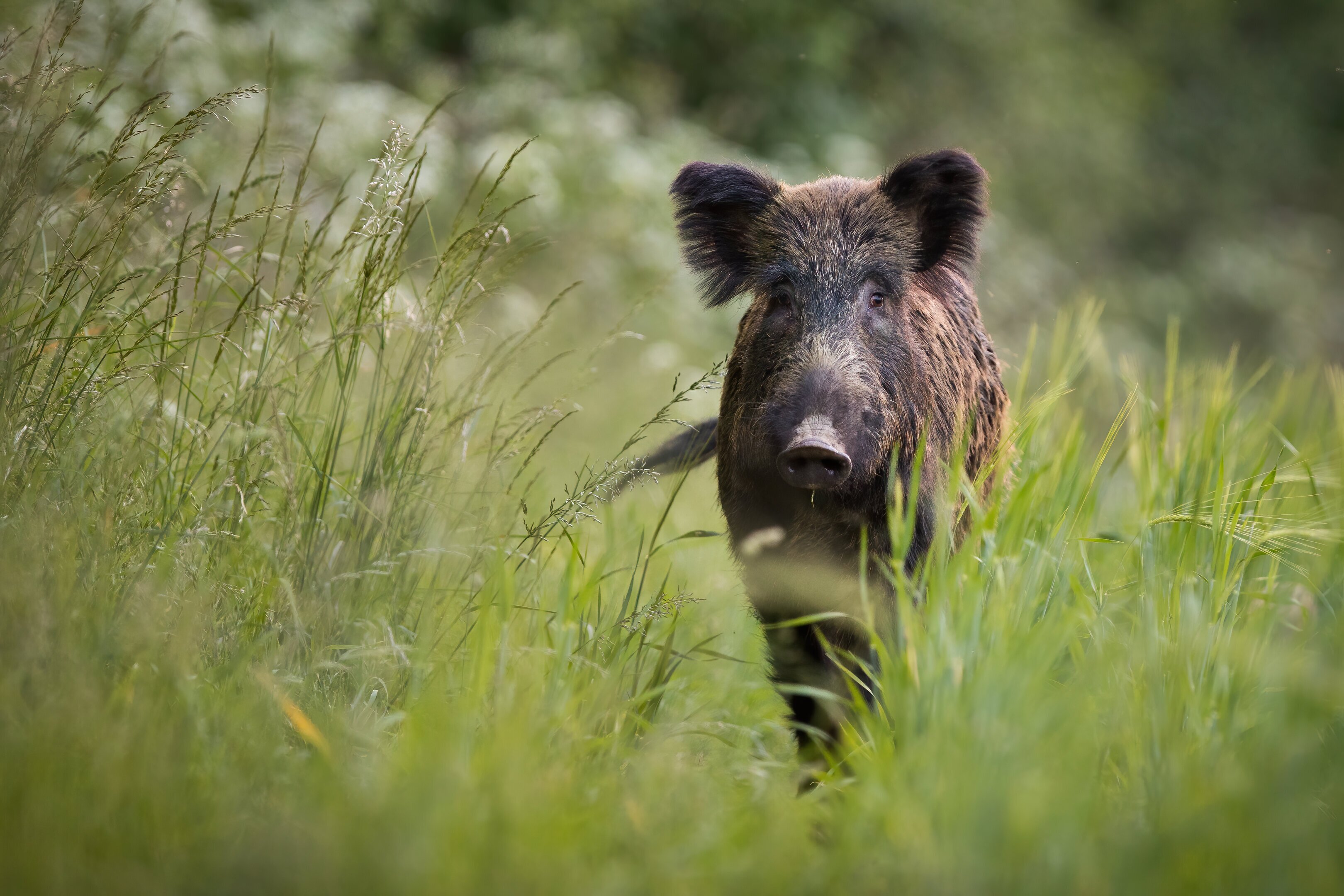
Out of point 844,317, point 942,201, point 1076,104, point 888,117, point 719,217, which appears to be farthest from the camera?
point 1076,104

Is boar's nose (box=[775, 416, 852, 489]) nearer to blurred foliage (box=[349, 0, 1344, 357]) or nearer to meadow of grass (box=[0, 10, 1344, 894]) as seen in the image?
meadow of grass (box=[0, 10, 1344, 894])

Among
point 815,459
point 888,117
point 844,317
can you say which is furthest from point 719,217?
point 888,117

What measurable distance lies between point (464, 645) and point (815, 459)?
1.04 metres

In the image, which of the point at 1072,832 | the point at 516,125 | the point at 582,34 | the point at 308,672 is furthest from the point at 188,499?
the point at 582,34

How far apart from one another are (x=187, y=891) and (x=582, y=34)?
10.1 m

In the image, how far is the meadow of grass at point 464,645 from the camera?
1.88 metres

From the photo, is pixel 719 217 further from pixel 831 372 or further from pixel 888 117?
pixel 888 117

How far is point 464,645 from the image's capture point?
109 inches

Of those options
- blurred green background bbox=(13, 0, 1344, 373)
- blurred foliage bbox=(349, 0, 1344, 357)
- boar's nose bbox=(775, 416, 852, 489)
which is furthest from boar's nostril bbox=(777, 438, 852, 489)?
blurred foliage bbox=(349, 0, 1344, 357)

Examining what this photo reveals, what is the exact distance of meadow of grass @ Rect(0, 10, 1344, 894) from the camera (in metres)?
1.88

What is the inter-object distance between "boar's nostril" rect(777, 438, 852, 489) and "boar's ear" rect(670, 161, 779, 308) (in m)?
0.93

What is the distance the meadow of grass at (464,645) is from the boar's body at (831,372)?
0.26 m

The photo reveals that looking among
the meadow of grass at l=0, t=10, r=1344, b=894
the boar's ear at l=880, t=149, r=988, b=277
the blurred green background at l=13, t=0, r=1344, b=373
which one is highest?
the blurred green background at l=13, t=0, r=1344, b=373

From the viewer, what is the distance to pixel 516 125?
30.0ft
